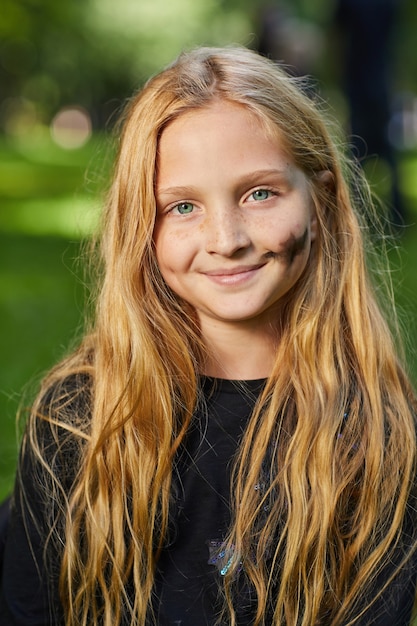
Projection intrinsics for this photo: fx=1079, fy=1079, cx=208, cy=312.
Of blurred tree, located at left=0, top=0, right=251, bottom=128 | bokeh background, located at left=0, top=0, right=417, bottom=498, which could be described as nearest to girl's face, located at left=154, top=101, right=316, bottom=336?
bokeh background, located at left=0, top=0, right=417, bottom=498

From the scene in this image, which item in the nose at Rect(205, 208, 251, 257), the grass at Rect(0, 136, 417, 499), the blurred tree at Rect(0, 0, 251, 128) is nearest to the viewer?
the nose at Rect(205, 208, 251, 257)

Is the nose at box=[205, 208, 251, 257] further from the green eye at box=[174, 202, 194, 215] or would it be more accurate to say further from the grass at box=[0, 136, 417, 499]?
the grass at box=[0, 136, 417, 499]

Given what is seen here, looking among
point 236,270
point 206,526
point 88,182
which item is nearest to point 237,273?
point 236,270

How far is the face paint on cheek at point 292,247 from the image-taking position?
2.56m

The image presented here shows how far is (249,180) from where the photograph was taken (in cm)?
251

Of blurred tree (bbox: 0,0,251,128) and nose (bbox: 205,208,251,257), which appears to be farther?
blurred tree (bbox: 0,0,251,128)

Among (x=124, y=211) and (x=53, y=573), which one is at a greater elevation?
(x=124, y=211)

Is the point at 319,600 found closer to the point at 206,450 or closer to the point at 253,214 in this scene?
the point at 206,450

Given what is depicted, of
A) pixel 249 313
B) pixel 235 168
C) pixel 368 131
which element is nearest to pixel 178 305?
pixel 249 313

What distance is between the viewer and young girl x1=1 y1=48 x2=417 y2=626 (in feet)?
8.42

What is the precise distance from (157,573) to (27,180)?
50.7 ft

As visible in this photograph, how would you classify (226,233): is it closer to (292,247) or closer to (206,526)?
(292,247)

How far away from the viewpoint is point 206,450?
2.68 m

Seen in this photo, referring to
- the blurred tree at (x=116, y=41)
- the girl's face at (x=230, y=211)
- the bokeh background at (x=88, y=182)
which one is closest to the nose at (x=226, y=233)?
the girl's face at (x=230, y=211)
